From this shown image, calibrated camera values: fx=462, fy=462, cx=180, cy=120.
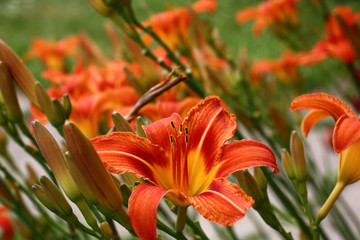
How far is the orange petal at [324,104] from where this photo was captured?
0.43 metres

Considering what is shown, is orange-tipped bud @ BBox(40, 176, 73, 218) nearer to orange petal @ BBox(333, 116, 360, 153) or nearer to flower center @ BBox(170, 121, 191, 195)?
flower center @ BBox(170, 121, 191, 195)

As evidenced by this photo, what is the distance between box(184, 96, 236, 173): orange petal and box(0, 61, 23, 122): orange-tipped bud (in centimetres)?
23

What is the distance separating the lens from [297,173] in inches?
18.8

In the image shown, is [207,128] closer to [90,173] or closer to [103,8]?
[90,173]

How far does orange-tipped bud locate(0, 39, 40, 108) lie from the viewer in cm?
53

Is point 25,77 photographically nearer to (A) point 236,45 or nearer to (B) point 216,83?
(B) point 216,83

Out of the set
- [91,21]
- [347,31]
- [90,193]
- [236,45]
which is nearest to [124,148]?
[90,193]

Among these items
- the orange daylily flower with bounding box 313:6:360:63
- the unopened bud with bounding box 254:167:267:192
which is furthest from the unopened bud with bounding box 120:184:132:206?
the orange daylily flower with bounding box 313:6:360:63

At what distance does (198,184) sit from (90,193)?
4.5 inches

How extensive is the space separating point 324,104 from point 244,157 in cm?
10

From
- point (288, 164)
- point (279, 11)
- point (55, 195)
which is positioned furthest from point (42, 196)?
point (279, 11)

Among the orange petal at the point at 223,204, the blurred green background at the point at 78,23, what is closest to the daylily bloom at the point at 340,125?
the orange petal at the point at 223,204

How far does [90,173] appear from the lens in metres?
0.38

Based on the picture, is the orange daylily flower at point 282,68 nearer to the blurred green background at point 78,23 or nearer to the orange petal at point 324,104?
the orange petal at point 324,104
